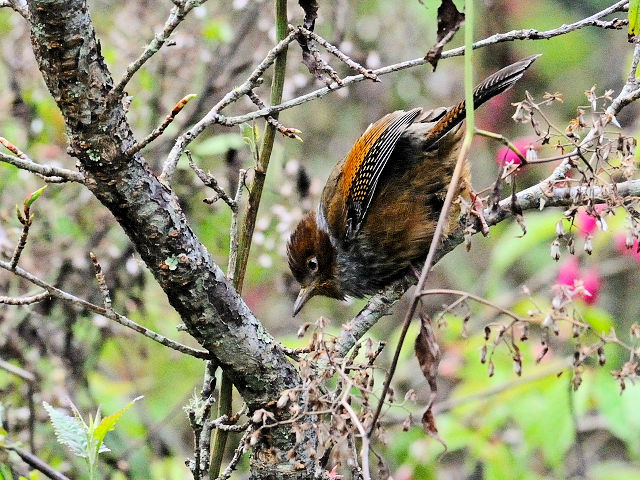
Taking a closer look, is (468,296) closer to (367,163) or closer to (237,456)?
(237,456)

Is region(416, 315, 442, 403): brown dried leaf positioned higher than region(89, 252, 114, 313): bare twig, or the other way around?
region(89, 252, 114, 313): bare twig

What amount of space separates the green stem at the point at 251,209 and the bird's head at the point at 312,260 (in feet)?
5.53

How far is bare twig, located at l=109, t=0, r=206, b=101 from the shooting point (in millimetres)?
1842

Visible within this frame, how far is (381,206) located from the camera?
4.03 metres

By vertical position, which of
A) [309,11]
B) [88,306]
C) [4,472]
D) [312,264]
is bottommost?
[4,472]

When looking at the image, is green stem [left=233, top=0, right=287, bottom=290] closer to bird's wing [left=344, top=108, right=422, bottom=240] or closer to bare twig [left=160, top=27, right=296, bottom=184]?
bare twig [left=160, top=27, right=296, bottom=184]

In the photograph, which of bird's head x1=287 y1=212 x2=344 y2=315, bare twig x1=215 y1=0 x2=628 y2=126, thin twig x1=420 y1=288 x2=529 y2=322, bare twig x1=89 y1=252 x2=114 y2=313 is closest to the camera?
thin twig x1=420 y1=288 x2=529 y2=322

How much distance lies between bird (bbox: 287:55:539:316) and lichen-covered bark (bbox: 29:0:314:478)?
1.71m

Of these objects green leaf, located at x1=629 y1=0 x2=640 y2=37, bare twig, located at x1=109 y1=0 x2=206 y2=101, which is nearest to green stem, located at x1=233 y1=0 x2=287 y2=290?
bare twig, located at x1=109 y1=0 x2=206 y2=101

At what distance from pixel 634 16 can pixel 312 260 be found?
2.35m

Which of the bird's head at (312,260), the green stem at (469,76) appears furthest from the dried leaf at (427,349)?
the bird's head at (312,260)

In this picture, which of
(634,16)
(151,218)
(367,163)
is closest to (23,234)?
(151,218)

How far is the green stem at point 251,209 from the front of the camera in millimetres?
2338

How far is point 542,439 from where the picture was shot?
4.11 m
